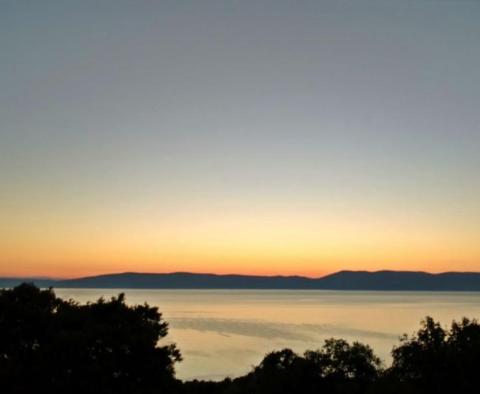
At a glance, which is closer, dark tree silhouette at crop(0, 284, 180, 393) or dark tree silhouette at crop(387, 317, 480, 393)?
dark tree silhouette at crop(387, 317, 480, 393)

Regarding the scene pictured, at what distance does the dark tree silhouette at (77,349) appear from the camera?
27750 millimetres

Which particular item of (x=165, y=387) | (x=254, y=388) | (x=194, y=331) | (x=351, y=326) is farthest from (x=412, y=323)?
(x=165, y=387)

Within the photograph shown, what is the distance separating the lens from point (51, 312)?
31266mm

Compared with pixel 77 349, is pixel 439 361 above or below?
below

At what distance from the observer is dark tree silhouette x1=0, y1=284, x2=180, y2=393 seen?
27.8m

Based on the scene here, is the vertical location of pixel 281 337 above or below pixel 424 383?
below

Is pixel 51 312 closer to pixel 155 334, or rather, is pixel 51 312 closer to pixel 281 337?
pixel 155 334

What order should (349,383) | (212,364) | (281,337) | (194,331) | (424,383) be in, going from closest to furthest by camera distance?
(424,383) < (349,383) < (212,364) < (281,337) < (194,331)

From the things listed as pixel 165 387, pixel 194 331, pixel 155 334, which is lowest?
pixel 194 331

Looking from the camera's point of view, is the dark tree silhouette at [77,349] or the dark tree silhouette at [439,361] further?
the dark tree silhouette at [77,349]

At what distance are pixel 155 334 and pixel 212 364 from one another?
56018 millimetres

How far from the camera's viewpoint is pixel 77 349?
28625 millimetres

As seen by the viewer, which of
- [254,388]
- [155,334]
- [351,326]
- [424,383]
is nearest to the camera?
[424,383]

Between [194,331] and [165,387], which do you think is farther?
[194,331]
